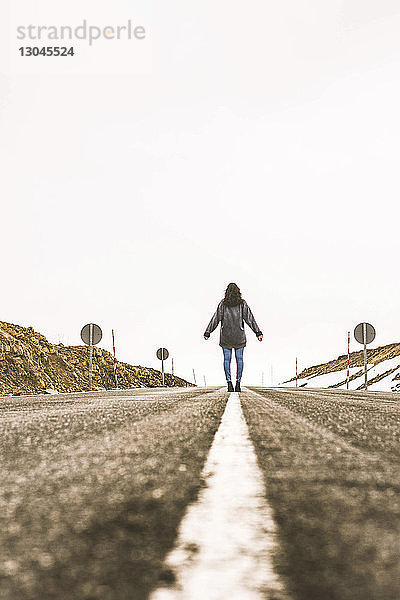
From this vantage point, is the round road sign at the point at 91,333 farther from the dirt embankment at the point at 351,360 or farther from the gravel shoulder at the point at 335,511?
the dirt embankment at the point at 351,360

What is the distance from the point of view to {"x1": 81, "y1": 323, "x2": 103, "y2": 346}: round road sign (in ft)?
83.8

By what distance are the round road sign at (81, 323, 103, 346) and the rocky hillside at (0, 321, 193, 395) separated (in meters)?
2.04

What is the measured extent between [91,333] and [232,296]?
1174cm

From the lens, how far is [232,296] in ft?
49.6

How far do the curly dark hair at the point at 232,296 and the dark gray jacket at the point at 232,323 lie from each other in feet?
0.30

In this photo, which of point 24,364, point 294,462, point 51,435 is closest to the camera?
point 294,462

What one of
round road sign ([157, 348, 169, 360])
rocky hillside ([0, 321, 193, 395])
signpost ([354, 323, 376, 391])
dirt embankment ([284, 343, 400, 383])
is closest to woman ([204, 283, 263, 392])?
rocky hillside ([0, 321, 193, 395])

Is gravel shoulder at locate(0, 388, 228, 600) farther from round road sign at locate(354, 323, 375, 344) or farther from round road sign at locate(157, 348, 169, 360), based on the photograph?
round road sign at locate(157, 348, 169, 360)

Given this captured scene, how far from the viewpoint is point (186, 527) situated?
4.82 feet

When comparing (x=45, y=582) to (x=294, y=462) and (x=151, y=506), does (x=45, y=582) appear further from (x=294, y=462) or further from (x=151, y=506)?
(x=294, y=462)

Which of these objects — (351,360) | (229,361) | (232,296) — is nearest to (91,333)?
(232,296)

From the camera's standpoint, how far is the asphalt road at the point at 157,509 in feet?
3.64

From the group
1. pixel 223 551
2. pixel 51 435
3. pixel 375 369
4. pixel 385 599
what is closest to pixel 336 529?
pixel 223 551

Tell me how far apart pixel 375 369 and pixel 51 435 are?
5104cm
